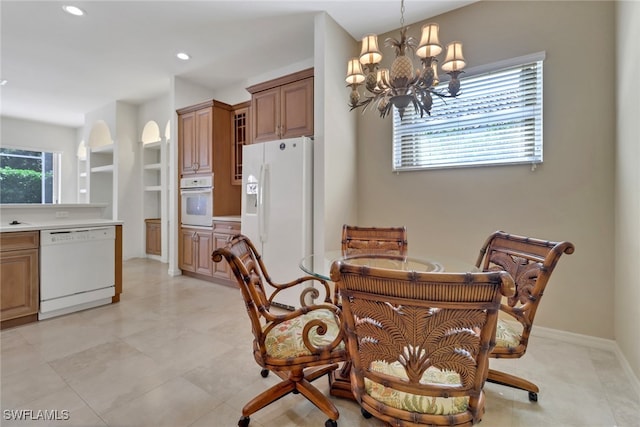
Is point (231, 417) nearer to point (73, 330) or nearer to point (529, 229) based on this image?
point (73, 330)

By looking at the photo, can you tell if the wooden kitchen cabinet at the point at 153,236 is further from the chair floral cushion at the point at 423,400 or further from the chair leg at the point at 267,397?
the chair floral cushion at the point at 423,400

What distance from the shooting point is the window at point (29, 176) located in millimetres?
6719

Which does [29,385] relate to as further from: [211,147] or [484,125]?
[484,125]

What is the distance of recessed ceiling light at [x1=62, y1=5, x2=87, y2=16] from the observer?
2920 millimetres

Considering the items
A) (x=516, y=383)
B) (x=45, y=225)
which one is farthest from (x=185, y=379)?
(x=45, y=225)

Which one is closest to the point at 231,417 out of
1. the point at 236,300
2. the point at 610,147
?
the point at 236,300

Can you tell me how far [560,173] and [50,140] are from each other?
9.94m

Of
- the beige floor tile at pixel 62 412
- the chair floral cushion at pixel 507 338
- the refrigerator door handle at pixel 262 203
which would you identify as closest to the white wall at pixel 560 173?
the chair floral cushion at pixel 507 338

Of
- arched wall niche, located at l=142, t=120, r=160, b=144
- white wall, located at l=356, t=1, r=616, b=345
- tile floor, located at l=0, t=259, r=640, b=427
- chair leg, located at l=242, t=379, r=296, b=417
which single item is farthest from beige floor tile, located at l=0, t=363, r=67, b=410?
arched wall niche, located at l=142, t=120, r=160, b=144

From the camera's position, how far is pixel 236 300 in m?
3.54

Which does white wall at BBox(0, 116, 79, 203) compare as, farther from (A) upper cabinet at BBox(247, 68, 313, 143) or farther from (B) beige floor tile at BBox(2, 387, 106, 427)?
(B) beige floor tile at BBox(2, 387, 106, 427)

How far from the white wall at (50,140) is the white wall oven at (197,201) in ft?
16.7

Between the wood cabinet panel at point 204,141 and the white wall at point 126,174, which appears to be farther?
the white wall at point 126,174

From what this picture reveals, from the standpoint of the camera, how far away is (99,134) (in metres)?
6.50
